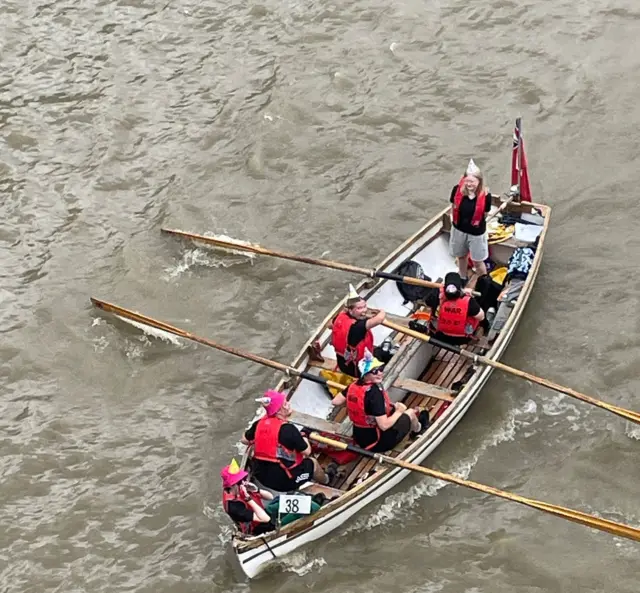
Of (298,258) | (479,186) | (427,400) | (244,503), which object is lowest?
(244,503)

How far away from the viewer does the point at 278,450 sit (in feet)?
37.2

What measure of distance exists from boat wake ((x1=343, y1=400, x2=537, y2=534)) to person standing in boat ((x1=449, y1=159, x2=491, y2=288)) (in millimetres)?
2501

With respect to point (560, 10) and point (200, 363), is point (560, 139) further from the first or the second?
point (200, 363)

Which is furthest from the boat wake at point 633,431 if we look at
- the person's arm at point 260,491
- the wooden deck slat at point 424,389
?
the person's arm at point 260,491

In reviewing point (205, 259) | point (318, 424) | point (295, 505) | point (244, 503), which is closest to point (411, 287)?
point (318, 424)

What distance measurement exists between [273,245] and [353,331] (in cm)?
442

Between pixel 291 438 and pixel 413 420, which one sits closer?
pixel 291 438

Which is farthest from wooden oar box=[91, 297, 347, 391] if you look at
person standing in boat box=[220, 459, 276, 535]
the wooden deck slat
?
person standing in boat box=[220, 459, 276, 535]

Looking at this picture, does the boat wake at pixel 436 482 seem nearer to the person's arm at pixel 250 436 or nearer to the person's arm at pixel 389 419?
the person's arm at pixel 389 419

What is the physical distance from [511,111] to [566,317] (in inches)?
214

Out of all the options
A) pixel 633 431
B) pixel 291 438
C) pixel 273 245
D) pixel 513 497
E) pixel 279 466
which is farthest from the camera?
pixel 273 245

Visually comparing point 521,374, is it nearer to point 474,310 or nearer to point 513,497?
point 474,310

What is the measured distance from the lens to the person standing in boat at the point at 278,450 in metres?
11.3

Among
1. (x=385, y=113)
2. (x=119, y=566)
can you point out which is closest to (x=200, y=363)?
(x=119, y=566)
